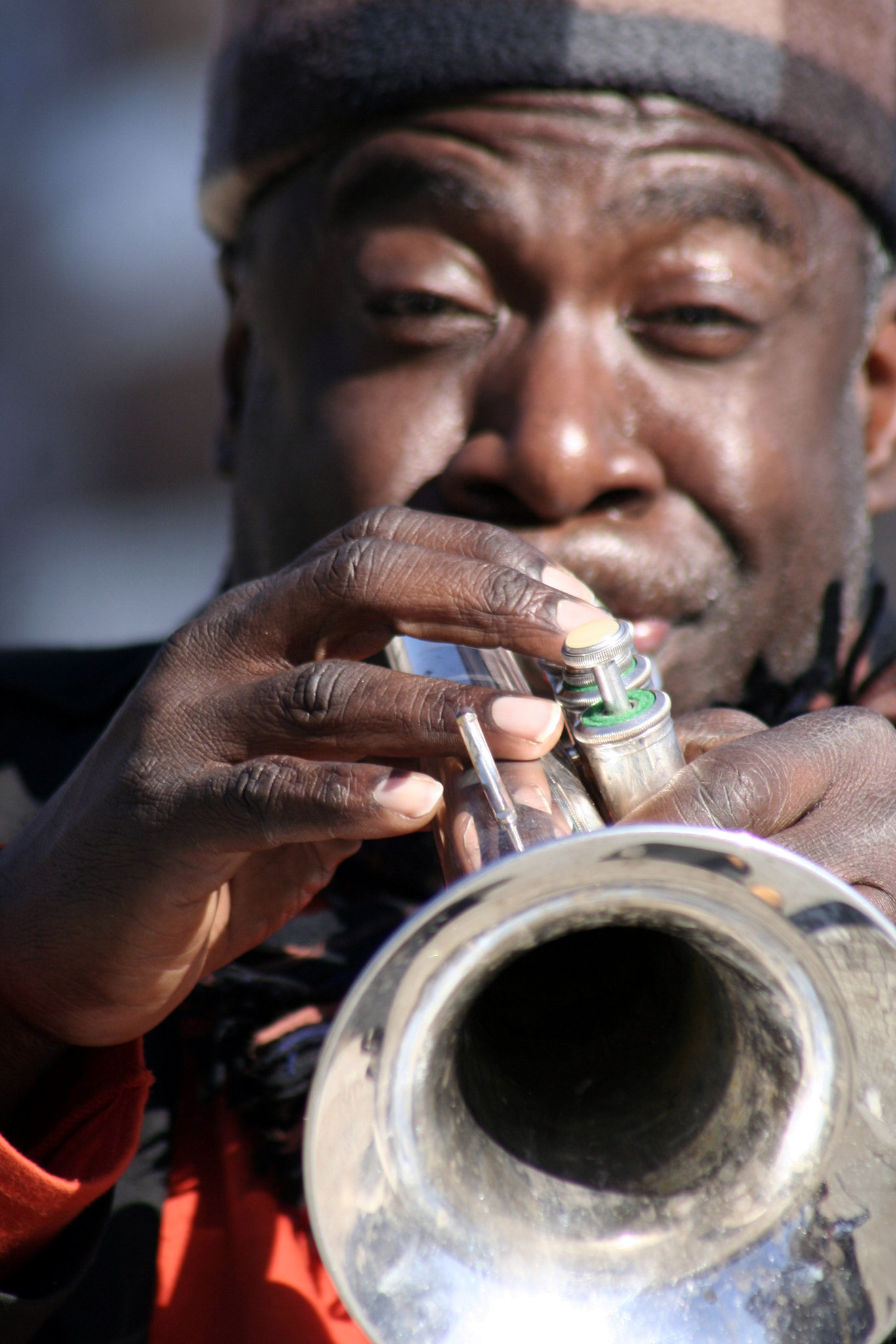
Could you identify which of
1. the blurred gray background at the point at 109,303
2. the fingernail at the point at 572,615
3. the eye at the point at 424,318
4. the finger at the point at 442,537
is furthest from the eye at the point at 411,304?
the blurred gray background at the point at 109,303

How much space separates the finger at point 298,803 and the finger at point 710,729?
14.8 inches

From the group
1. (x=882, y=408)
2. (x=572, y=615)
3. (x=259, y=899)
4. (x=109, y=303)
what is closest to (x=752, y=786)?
(x=572, y=615)

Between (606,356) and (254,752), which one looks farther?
(606,356)

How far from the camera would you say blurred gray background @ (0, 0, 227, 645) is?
26.1 ft

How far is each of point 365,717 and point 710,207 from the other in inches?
52.5

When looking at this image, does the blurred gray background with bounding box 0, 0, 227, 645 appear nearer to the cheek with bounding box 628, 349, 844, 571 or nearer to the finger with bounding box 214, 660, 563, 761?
the cheek with bounding box 628, 349, 844, 571

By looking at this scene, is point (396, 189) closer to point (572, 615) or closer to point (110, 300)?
point (572, 615)

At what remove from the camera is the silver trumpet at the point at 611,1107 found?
49.1 inches

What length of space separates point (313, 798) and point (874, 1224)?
2.37 ft

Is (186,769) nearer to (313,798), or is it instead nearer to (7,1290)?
(313,798)

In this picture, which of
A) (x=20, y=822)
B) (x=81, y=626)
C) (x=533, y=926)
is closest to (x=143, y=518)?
(x=81, y=626)

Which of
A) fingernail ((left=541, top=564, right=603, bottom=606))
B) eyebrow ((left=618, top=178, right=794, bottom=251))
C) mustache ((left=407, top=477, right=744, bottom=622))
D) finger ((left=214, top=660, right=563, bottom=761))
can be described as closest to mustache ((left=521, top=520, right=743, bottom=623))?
mustache ((left=407, top=477, right=744, bottom=622))

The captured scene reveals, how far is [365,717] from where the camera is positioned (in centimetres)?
130

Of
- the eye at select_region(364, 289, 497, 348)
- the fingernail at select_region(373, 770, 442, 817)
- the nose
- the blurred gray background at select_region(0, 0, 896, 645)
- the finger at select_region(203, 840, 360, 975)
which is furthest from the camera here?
the blurred gray background at select_region(0, 0, 896, 645)
